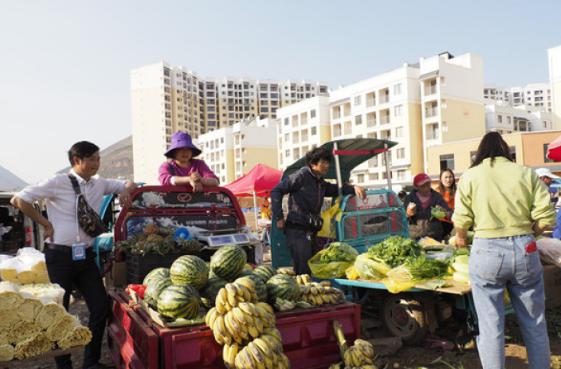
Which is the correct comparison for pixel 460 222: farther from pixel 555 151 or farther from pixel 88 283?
pixel 555 151

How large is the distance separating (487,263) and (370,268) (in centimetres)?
184

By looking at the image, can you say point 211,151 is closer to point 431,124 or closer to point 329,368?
point 431,124

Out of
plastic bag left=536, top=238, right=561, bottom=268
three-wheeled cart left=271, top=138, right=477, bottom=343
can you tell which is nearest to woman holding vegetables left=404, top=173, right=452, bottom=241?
three-wheeled cart left=271, top=138, right=477, bottom=343

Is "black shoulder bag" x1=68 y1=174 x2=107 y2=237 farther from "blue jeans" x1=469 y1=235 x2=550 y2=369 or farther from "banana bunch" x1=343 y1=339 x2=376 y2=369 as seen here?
"blue jeans" x1=469 y1=235 x2=550 y2=369

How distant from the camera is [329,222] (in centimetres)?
627

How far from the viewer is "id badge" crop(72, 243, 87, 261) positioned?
12.9 feet

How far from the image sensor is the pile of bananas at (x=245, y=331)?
2645 millimetres

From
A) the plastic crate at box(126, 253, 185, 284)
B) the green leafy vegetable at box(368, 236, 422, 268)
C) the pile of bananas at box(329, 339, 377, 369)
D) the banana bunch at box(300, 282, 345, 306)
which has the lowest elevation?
the pile of bananas at box(329, 339, 377, 369)

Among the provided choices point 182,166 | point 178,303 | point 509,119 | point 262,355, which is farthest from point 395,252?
point 509,119

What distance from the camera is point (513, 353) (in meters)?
4.30

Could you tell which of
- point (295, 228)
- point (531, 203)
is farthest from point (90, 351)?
point (531, 203)

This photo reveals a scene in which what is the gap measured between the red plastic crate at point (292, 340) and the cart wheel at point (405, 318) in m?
1.48

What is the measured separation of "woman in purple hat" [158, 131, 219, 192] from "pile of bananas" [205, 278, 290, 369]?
7.18 ft

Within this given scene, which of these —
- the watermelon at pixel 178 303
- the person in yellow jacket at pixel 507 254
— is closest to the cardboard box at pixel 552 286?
the person in yellow jacket at pixel 507 254
